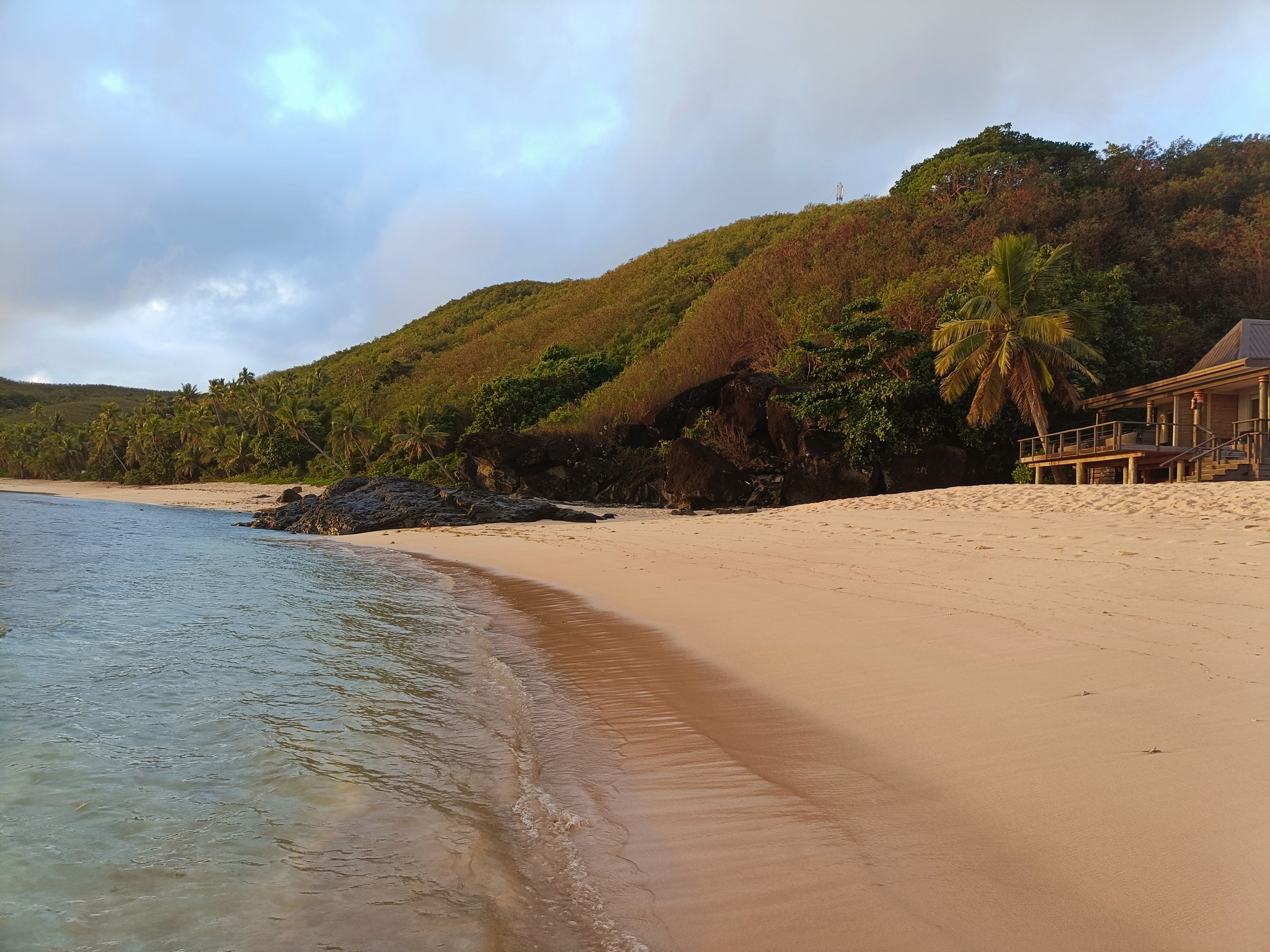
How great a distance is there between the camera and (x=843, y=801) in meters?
3.53

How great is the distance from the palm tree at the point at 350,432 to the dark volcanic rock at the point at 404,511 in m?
19.7

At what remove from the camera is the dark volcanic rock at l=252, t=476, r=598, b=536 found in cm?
2414

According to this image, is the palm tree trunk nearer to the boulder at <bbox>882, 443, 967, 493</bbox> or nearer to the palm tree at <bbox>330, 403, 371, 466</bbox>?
the palm tree at <bbox>330, 403, 371, 466</bbox>

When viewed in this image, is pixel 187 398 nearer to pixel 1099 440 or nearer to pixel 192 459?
pixel 192 459

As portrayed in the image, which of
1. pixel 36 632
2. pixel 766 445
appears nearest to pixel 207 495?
pixel 766 445

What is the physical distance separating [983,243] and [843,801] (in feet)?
117

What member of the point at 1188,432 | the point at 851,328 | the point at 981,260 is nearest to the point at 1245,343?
the point at 1188,432

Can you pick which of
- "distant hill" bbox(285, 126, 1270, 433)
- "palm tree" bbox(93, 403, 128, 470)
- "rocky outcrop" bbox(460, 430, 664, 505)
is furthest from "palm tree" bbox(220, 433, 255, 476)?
"rocky outcrop" bbox(460, 430, 664, 505)

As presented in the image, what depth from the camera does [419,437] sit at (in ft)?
135

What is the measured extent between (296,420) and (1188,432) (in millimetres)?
48780

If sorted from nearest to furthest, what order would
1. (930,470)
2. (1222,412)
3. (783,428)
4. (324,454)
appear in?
(1222,412)
(930,470)
(783,428)
(324,454)

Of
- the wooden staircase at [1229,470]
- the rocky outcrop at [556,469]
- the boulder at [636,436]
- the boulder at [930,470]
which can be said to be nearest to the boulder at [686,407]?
the boulder at [636,436]

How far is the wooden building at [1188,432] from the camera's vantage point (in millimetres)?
18422

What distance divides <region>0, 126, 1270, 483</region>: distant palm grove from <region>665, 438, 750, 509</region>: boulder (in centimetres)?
337
